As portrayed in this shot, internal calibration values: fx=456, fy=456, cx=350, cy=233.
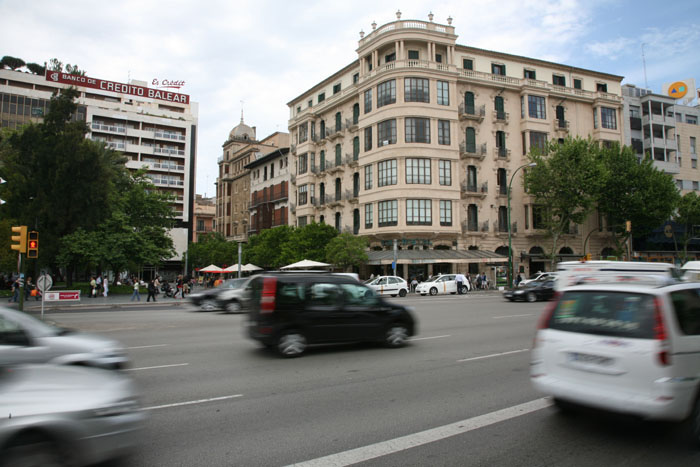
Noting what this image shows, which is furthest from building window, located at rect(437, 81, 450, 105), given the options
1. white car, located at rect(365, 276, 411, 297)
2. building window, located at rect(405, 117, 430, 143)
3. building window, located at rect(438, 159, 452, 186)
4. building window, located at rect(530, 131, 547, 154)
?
white car, located at rect(365, 276, 411, 297)

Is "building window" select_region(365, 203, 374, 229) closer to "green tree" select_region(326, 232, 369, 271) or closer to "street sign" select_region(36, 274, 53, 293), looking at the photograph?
"green tree" select_region(326, 232, 369, 271)

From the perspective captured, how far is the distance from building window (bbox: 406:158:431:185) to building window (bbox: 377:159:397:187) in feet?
4.07

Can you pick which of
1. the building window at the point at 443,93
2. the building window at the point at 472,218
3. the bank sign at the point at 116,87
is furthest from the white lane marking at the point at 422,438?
the bank sign at the point at 116,87

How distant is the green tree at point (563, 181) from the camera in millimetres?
40219

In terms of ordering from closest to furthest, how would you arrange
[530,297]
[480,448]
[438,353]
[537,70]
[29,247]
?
[480,448]
[438,353]
[29,247]
[530,297]
[537,70]

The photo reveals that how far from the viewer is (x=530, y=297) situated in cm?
2512

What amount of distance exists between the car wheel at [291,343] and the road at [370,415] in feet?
0.84

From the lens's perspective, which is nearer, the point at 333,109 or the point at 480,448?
the point at 480,448

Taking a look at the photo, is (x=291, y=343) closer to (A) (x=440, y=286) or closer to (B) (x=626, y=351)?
(B) (x=626, y=351)

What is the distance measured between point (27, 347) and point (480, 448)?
499cm

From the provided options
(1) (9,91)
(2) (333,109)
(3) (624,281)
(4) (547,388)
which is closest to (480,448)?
(4) (547,388)

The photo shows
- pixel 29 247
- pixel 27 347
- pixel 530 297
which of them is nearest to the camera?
pixel 27 347

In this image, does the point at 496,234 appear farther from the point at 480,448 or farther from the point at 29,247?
the point at 480,448

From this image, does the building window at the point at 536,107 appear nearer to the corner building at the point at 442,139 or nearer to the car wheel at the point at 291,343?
the corner building at the point at 442,139
